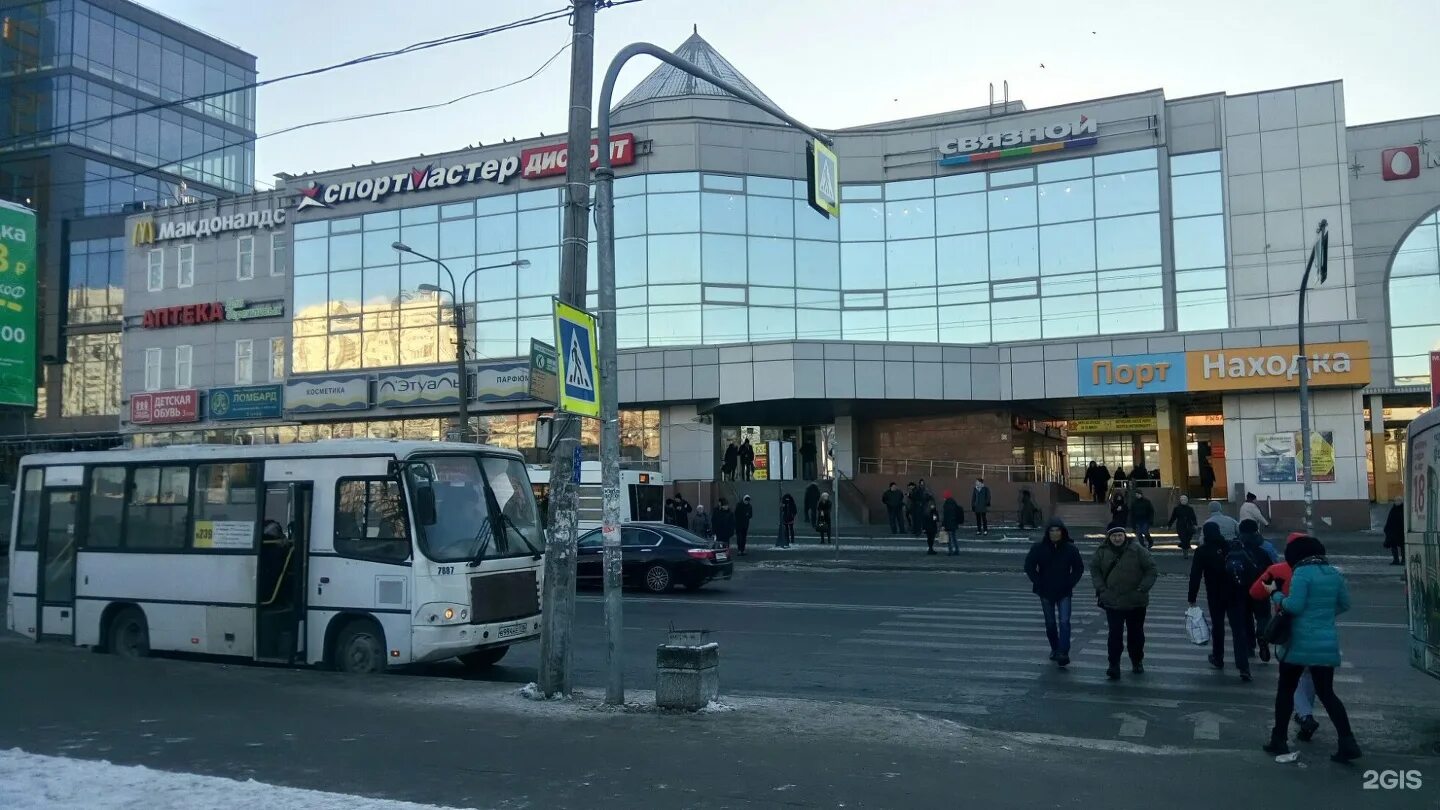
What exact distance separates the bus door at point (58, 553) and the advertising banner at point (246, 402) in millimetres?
36442

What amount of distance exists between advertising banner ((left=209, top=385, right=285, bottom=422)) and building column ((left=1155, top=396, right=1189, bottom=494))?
36.7 meters

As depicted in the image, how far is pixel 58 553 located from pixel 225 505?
3.27 m

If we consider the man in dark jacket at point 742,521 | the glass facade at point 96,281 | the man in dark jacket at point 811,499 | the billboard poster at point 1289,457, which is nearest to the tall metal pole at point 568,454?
the man in dark jacket at point 742,521

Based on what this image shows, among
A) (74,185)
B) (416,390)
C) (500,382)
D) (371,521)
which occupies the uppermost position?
(74,185)

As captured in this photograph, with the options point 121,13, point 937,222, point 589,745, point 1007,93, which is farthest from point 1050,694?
point 121,13

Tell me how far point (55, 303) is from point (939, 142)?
1688 inches

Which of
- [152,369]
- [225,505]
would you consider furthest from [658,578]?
[152,369]

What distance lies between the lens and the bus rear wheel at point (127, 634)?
1432 cm

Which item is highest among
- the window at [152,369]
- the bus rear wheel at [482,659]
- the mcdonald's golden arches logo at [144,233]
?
the mcdonald's golden arches logo at [144,233]

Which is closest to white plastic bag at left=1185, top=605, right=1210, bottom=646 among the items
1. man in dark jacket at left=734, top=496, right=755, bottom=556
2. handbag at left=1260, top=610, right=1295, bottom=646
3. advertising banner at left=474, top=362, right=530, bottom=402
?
handbag at left=1260, top=610, right=1295, bottom=646

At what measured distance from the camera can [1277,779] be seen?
772cm

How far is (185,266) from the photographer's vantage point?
53.2 meters

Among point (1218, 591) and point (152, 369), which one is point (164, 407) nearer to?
point (152, 369)

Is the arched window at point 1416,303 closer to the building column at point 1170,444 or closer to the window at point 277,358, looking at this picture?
the building column at point 1170,444
